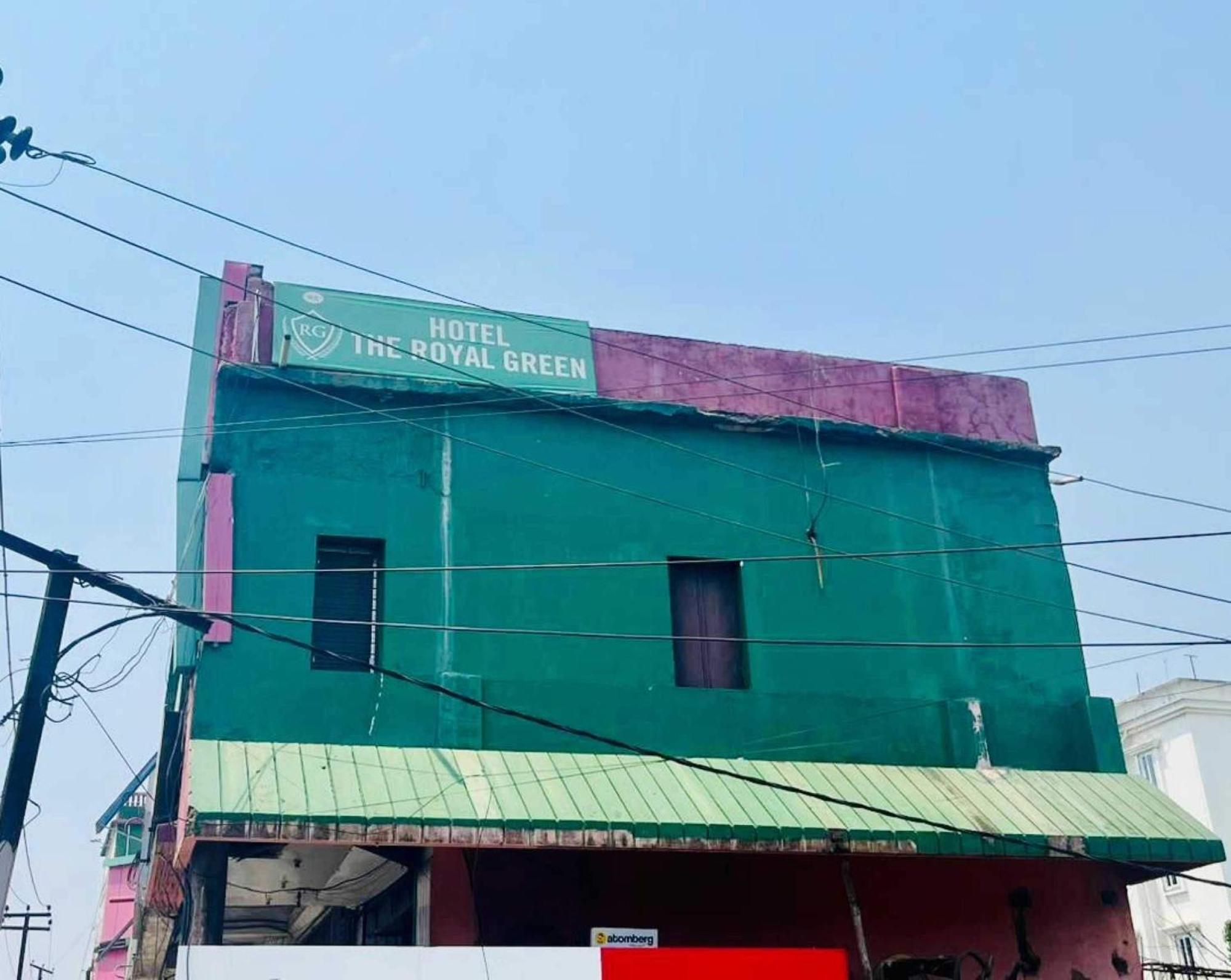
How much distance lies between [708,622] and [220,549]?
195 inches

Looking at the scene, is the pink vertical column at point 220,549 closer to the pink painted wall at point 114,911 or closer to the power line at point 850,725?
the power line at point 850,725

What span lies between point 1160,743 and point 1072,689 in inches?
1115

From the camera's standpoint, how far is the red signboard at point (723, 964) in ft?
34.5

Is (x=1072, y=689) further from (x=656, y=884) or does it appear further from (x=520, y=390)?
(x=520, y=390)

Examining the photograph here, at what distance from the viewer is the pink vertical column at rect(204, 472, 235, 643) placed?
12805 mm

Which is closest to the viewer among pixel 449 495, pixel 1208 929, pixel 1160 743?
pixel 449 495

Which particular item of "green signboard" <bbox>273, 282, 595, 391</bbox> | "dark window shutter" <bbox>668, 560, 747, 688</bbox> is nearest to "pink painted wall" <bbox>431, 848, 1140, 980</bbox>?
"dark window shutter" <bbox>668, 560, 747, 688</bbox>

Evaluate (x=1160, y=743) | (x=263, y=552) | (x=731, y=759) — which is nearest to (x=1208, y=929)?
(x=1160, y=743)

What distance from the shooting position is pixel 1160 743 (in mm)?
41312

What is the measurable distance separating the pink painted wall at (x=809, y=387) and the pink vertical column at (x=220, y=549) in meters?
4.13

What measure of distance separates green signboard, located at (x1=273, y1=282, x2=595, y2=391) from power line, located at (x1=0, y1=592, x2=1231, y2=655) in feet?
8.64

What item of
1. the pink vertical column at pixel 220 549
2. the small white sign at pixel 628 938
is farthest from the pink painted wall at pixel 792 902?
the pink vertical column at pixel 220 549

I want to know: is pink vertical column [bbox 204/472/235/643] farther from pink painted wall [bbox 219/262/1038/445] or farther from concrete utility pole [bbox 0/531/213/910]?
pink painted wall [bbox 219/262/1038/445]

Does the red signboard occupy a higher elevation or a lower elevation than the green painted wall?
lower
